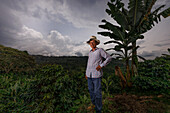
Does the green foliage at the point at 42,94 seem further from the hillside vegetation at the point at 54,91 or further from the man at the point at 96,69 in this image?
the man at the point at 96,69

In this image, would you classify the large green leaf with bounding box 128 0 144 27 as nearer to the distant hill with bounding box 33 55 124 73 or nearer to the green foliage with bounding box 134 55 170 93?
the green foliage with bounding box 134 55 170 93

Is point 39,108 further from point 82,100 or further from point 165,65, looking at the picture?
point 165,65

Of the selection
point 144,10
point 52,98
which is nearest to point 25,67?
point 52,98

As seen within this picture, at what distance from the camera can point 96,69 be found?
2215mm

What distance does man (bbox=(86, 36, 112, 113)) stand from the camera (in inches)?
86.3

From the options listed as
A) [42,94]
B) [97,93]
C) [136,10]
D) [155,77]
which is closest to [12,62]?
[42,94]

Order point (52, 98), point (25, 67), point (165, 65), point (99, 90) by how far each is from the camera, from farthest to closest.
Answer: point (165, 65) → point (25, 67) → point (52, 98) → point (99, 90)

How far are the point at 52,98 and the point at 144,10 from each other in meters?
6.19

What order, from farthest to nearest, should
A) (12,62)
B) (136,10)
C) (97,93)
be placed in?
1. (136,10)
2. (12,62)
3. (97,93)

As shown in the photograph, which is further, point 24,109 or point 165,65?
point 165,65

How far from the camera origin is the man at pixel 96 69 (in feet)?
7.19

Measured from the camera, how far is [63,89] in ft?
8.90

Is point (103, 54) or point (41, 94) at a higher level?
point (103, 54)

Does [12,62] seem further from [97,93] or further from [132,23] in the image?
[132,23]
